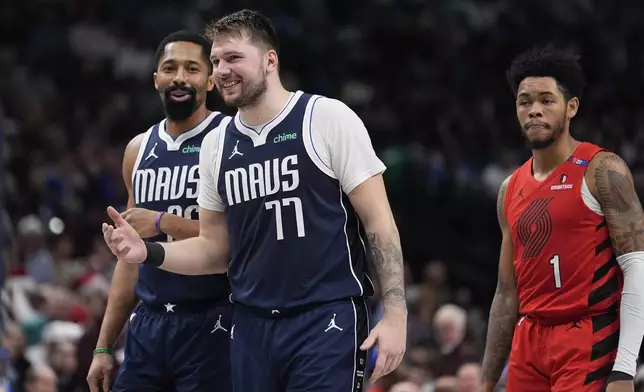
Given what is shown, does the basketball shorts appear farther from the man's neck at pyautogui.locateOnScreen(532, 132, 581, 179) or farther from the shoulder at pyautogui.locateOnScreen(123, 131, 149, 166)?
the shoulder at pyautogui.locateOnScreen(123, 131, 149, 166)

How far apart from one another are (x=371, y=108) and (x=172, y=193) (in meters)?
12.1

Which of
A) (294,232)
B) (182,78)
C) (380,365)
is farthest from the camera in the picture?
(182,78)

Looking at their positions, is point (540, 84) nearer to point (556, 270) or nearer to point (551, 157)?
point (551, 157)

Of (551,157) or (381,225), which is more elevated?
(551,157)

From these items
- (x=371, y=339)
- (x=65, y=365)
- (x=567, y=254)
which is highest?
(x=567, y=254)

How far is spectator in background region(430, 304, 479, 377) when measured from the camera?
11.1 meters

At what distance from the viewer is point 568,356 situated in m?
5.92

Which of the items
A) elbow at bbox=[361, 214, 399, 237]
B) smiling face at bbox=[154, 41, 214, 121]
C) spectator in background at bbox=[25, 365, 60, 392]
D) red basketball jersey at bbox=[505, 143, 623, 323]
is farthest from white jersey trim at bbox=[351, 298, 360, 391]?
spectator in background at bbox=[25, 365, 60, 392]

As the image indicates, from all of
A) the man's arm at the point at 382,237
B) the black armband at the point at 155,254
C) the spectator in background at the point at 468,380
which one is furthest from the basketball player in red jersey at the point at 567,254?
the spectator in background at the point at 468,380

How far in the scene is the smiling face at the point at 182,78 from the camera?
6.61 meters

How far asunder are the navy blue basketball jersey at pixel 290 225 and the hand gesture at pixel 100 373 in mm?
1288

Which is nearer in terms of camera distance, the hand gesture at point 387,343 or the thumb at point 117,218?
the hand gesture at point 387,343

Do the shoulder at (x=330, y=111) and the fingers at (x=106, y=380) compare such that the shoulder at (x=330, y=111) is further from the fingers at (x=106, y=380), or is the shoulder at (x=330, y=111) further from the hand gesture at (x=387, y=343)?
the fingers at (x=106, y=380)

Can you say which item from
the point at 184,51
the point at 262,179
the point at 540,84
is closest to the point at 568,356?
the point at 540,84
